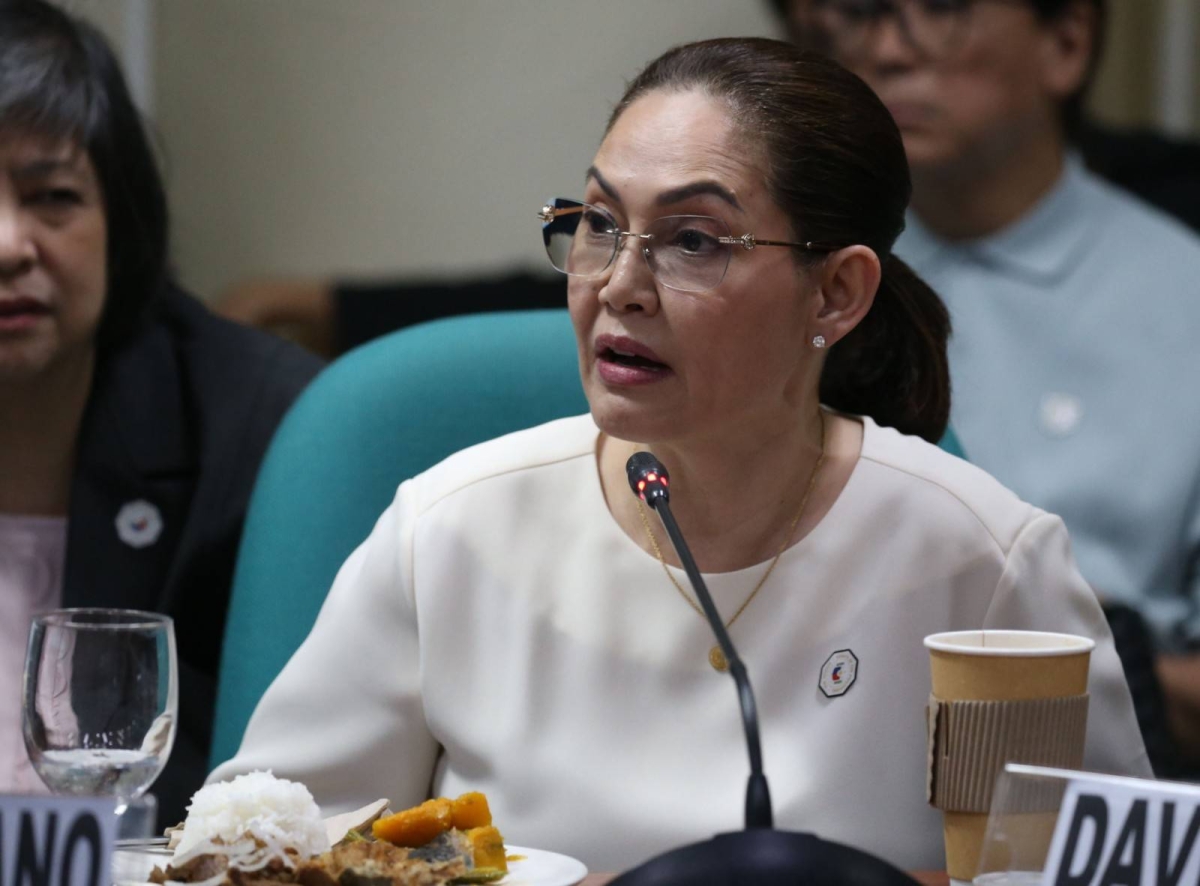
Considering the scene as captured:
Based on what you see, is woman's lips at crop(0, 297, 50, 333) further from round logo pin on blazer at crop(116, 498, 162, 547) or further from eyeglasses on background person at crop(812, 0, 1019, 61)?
eyeglasses on background person at crop(812, 0, 1019, 61)

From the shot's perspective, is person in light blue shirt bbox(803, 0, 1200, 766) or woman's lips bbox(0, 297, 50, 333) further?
person in light blue shirt bbox(803, 0, 1200, 766)

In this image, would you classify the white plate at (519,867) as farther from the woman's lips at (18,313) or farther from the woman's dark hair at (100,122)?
the woman's dark hair at (100,122)

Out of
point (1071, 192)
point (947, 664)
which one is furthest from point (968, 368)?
point (947, 664)

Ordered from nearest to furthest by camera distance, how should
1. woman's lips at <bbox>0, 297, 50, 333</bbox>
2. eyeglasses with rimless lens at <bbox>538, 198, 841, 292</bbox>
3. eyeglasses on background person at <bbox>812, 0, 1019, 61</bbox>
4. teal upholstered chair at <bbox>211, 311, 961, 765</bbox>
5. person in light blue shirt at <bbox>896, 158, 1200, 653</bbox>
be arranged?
eyeglasses with rimless lens at <bbox>538, 198, 841, 292</bbox> → teal upholstered chair at <bbox>211, 311, 961, 765</bbox> → woman's lips at <bbox>0, 297, 50, 333</bbox> → person in light blue shirt at <bbox>896, 158, 1200, 653</bbox> → eyeglasses on background person at <bbox>812, 0, 1019, 61</bbox>

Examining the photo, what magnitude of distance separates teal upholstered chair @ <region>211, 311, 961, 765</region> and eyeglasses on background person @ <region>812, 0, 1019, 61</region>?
1.02 meters

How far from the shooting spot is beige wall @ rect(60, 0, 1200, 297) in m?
3.38

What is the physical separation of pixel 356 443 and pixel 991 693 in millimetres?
821

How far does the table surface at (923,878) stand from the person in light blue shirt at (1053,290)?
129 cm

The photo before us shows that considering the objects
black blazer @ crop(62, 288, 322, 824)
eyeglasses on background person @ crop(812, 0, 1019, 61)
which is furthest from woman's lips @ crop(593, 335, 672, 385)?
eyeglasses on background person @ crop(812, 0, 1019, 61)

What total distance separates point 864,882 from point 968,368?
1.77m

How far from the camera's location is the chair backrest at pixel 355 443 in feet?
5.47

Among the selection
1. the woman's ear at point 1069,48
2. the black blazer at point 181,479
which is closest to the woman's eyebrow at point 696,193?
the black blazer at point 181,479

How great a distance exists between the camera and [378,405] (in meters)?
1.71

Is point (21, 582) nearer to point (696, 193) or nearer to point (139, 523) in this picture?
point (139, 523)
